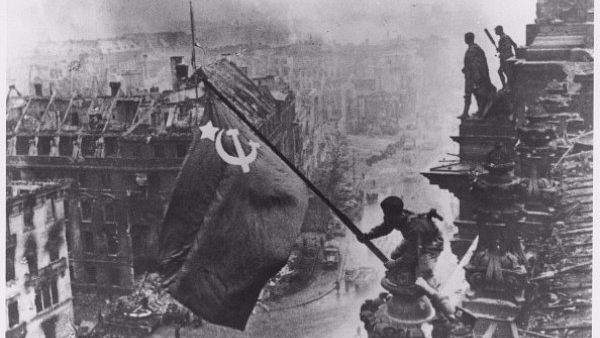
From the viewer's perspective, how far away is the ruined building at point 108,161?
25.7 feet

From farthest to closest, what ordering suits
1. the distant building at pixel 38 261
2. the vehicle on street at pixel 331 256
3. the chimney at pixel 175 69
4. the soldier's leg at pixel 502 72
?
1. the distant building at pixel 38 261
2. the chimney at pixel 175 69
3. the vehicle on street at pixel 331 256
4. the soldier's leg at pixel 502 72

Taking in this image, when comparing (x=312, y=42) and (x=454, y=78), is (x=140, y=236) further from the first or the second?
(x=454, y=78)

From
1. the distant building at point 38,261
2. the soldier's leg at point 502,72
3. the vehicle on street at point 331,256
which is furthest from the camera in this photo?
the distant building at point 38,261

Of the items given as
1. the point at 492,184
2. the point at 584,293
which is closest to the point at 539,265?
the point at 584,293

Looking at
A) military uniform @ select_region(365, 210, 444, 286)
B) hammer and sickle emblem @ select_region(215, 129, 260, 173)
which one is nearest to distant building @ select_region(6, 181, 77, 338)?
hammer and sickle emblem @ select_region(215, 129, 260, 173)

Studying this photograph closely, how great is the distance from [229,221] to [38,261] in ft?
8.29

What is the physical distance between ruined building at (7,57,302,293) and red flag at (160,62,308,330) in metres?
0.94

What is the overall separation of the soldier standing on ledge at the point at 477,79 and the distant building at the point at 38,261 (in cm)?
421

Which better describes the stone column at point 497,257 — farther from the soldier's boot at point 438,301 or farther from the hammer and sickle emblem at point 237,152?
the hammer and sickle emblem at point 237,152

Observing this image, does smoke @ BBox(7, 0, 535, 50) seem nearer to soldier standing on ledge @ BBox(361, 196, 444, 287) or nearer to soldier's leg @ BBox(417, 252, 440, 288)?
soldier standing on ledge @ BBox(361, 196, 444, 287)

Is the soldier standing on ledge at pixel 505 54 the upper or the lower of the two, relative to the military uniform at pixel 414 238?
upper

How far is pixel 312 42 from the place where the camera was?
7.55m

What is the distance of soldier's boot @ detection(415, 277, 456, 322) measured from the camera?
265 inches

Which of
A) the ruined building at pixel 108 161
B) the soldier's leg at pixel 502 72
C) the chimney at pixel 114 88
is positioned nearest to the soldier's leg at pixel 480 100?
the soldier's leg at pixel 502 72
